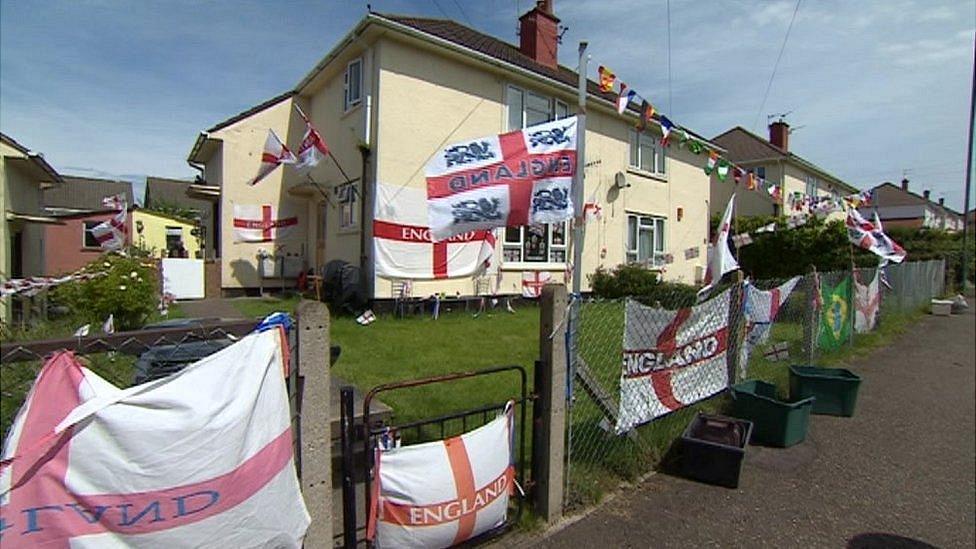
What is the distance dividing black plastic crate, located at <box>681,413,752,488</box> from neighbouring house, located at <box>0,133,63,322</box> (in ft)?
29.1

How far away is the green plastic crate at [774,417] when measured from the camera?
4387 millimetres

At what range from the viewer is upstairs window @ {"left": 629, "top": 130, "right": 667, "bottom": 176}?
53.1 ft

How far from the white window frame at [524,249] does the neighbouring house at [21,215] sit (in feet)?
29.0

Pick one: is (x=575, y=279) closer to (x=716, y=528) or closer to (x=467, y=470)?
(x=467, y=470)

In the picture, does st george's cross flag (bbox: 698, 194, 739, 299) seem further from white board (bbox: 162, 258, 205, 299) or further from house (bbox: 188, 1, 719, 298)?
white board (bbox: 162, 258, 205, 299)

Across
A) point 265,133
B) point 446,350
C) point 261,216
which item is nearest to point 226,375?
point 446,350

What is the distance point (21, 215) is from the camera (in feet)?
34.7

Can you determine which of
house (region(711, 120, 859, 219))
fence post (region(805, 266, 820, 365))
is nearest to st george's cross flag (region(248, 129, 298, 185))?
fence post (region(805, 266, 820, 365))

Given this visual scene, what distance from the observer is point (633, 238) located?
53.9 ft

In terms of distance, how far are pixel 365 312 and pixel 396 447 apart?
773 centimetres

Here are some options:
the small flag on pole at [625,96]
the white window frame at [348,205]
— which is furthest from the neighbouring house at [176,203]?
the small flag on pole at [625,96]

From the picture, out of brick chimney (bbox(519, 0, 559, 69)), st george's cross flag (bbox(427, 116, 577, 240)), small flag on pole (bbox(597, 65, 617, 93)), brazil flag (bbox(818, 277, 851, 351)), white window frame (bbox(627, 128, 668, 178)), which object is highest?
brick chimney (bbox(519, 0, 559, 69))

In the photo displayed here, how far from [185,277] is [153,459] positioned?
15082 millimetres

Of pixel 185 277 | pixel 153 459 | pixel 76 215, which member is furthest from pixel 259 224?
pixel 153 459
